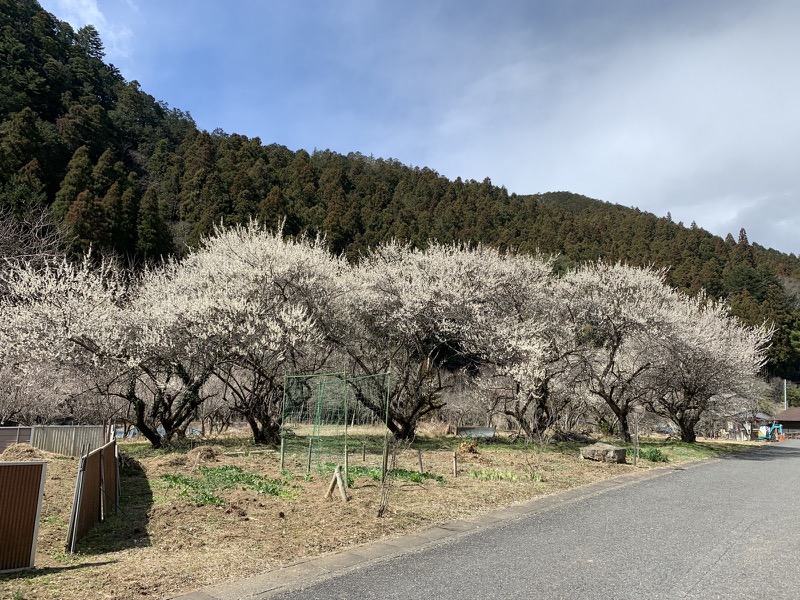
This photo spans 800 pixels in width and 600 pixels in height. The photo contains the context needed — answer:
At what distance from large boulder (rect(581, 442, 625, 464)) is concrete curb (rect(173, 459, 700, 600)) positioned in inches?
236

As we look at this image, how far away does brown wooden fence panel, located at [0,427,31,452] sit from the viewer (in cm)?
1252

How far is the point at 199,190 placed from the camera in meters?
40.8

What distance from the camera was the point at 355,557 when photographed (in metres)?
5.29

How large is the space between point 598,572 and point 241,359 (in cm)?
A: 1185

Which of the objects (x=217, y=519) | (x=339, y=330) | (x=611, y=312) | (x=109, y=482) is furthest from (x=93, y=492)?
(x=611, y=312)

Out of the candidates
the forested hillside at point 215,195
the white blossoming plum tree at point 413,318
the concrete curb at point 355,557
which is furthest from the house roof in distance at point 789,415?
the concrete curb at point 355,557

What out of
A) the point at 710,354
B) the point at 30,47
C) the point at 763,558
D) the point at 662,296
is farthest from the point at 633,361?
the point at 30,47

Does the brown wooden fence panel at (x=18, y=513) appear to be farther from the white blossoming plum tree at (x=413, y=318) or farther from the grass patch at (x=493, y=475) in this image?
the white blossoming plum tree at (x=413, y=318)

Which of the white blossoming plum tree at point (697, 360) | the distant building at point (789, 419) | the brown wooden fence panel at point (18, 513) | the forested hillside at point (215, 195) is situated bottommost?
the distant building at point (789, 419)

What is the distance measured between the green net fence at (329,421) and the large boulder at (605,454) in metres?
5.86

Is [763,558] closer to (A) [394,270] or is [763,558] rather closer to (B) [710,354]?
(A) [394,270]

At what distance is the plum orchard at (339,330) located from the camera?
1361cm

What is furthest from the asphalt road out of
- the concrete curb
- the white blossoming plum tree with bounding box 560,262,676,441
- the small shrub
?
the white blossoming plum tree with bounding box 560,262,676,441

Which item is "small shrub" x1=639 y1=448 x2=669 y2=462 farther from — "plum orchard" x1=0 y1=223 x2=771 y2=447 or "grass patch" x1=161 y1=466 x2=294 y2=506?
"grass patch" x1=161 y1=466 x2=294 y2=506
